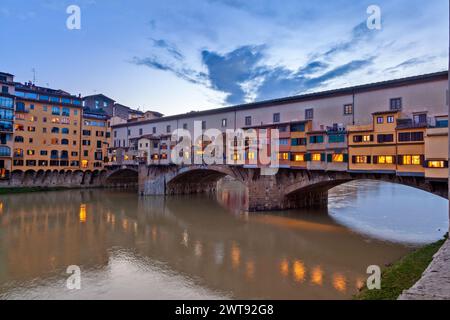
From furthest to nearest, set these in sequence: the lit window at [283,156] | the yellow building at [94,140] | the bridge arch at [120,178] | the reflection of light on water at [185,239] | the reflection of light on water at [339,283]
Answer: the bridge arch at [120,178] < the yellow building at [94,140] < the lit window at [283,156] < the reflection of light on water at [185,239] < the reflection of light on water at [339,283]

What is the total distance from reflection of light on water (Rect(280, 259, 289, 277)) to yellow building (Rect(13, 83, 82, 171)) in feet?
179

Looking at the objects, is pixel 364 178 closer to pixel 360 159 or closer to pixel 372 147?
pixel 360 159

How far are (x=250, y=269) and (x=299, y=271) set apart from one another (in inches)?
111

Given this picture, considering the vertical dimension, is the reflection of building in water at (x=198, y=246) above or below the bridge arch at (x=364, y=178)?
below

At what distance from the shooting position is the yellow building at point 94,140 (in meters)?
64.1

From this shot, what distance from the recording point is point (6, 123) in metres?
51.4

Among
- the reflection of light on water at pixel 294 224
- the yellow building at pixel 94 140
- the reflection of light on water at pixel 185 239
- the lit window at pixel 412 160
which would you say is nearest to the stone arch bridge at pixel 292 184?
the lit window at pixel 412 160

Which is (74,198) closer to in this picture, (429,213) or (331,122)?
(331,122)

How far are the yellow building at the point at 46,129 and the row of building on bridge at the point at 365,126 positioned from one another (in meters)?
38.9

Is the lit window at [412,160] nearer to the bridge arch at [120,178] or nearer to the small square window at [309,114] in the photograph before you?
the small square window at [309,114]

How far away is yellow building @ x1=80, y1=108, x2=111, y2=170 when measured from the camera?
64062 mm

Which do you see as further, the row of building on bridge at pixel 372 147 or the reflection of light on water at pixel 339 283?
the row of building on bridge at pixel 372 147

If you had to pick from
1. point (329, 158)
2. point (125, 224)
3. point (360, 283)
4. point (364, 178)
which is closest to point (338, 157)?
point (329, 158)

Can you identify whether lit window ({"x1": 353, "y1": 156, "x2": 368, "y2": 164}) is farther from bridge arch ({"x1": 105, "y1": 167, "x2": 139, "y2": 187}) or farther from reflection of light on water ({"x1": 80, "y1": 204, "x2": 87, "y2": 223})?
bridge arch ({"x1": 105, "y1": 167, "x2": 139, "y2": 187})
